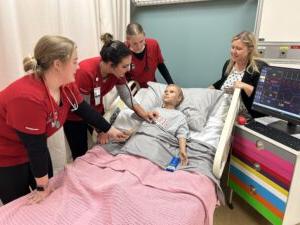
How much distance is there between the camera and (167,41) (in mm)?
2980

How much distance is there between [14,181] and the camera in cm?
141

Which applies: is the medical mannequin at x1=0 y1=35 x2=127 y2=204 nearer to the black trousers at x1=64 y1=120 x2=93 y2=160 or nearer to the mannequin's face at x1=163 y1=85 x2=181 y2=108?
the black trousers at x1=64 y1=120 x2=93 y2=160

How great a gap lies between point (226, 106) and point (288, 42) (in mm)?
675

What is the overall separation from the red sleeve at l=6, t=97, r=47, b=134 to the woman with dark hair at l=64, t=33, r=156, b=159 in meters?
0.59

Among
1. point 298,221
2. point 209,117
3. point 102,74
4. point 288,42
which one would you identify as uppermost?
point 288,42

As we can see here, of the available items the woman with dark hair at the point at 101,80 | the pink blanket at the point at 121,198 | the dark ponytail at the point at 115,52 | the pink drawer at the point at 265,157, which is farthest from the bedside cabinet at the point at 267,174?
the dark ponytail at the point at 115,52

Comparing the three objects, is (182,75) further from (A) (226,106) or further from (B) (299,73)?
(B) (299,73)

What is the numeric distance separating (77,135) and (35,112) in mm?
836

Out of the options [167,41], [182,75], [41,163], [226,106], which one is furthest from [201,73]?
[41,163]

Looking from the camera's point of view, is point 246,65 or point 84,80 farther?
point 246,65

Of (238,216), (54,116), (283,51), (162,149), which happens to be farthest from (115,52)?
(238,216)

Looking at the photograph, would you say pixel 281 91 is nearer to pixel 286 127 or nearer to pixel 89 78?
pixel 286 127

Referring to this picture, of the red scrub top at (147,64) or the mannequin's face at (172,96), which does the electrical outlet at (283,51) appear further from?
the red scrub top at (147,64)

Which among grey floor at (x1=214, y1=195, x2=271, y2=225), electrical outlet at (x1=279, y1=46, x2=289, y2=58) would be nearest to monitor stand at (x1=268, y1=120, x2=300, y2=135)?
electrical outlet at (x1=279, y1=46, x2=289, y2=58)
